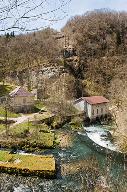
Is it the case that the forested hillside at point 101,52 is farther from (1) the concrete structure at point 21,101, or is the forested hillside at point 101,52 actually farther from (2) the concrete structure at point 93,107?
(1) the concrete structure at point 21,101

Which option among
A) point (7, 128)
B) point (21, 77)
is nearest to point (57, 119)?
point (7, 128)

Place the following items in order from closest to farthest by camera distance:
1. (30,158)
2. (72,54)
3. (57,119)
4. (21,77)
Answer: (30,158) < (57,119) < (21,77) < (72,54)

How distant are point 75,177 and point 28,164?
4774 millimetres

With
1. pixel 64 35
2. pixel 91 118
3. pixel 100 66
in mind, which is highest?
pixel 64 35

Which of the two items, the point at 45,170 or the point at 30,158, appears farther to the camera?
the point at 30,158

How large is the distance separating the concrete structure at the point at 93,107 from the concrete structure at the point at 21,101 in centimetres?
708

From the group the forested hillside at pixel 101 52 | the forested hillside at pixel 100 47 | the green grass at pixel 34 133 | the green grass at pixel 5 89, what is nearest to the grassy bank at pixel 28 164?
the green grass at pixel 34 133

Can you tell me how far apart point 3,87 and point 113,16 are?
41.4 m

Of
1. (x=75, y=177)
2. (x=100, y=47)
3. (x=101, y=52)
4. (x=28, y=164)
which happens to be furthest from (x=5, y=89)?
Result: (x=75, y=177)

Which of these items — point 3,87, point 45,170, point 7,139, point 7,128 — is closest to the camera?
point 45,170

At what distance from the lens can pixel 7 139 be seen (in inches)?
1592

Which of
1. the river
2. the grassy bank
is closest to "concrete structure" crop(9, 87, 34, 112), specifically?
the grassy bank

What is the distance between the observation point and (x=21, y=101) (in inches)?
2167

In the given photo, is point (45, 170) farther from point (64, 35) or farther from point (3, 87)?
point (64, 35)
